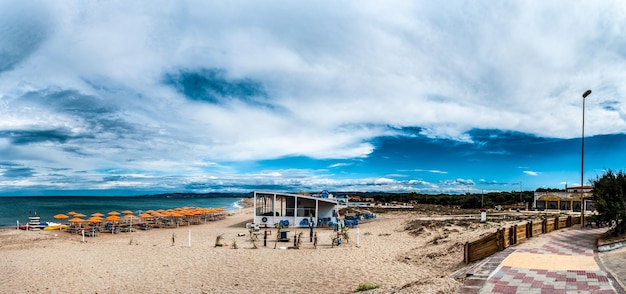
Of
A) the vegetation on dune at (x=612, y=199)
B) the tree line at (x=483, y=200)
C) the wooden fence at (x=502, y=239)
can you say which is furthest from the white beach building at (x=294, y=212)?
the tree line at (x=483, y=200)

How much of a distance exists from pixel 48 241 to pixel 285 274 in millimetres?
15709

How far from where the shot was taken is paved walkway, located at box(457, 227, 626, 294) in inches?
281

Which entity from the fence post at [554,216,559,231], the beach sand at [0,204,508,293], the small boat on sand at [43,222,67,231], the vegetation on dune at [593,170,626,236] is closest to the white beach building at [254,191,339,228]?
the beach sand at [0,204,508,293]

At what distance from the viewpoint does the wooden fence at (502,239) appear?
414 inches

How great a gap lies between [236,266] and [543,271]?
29.9 ft

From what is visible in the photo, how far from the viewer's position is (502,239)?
35.9 ft

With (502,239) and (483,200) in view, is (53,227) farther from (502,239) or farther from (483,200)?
(483,200)

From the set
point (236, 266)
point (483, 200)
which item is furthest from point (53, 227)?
point (483, 200)

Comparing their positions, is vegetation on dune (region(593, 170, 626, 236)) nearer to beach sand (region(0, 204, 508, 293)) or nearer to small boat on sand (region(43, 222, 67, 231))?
beach sand (region(0, 204, 508, 293))

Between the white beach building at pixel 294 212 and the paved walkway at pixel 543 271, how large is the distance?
15354mm

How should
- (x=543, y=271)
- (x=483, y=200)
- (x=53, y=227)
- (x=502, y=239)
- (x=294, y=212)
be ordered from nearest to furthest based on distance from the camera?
(x=543, y=271) → (x=502, y=239) → (x=294, y=212) → (x=53, y=227) → (x=483, y=200)

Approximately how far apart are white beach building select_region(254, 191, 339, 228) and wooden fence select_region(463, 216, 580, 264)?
13519 mm

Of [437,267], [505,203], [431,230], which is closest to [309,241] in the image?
[431,230]

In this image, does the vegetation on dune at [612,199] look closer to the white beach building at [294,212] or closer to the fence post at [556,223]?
the fence post at [556,223]
